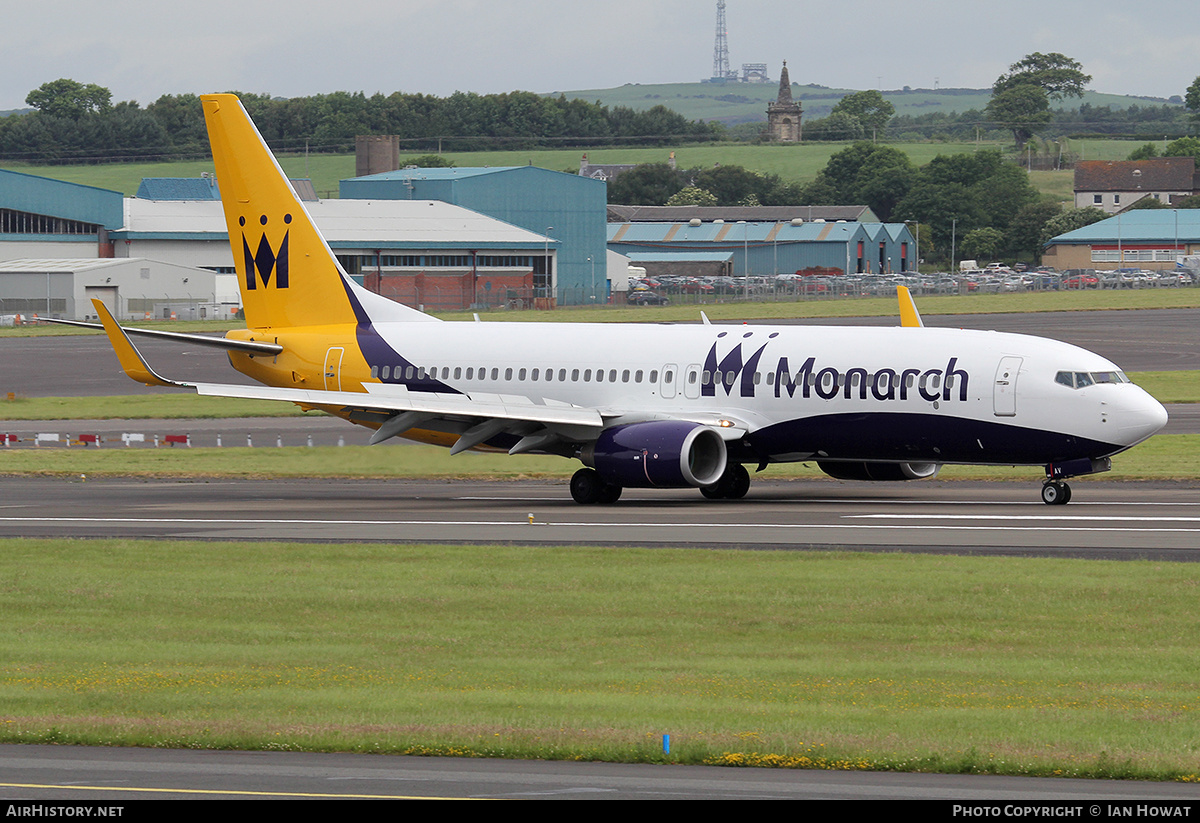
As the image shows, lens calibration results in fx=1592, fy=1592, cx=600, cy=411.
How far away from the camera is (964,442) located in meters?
34.3

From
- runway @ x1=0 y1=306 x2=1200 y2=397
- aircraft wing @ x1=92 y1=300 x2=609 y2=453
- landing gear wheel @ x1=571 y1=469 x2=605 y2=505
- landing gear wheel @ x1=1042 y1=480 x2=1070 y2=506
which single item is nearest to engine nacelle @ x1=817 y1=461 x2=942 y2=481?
landing gear wheel @ x1=1042 y1=480 x2=1070 y2=506

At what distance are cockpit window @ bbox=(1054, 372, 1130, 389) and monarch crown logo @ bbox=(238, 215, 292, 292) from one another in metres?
20.3

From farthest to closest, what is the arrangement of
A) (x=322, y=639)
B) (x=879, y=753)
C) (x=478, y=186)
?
(x=478, y=186) < (x=322, y=639) < (x=879, y=753)

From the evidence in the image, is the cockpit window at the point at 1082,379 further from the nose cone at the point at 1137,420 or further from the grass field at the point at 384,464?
the grass field at the point at 384,464

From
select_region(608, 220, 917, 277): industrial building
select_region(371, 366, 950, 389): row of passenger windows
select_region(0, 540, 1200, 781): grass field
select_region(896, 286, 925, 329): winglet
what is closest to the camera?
select_region(0, 540, 1200, 781): grass field

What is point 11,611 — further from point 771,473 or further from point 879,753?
point 771,473

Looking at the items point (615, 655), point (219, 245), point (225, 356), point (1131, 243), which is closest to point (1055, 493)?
point (615, 655)

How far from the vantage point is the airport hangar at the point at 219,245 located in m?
132

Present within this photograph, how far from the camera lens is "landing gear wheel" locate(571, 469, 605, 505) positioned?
36812 mm

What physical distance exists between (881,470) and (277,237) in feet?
56.2

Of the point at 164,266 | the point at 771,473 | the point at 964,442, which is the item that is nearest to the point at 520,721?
the point at 964,442

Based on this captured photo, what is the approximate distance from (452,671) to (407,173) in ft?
501

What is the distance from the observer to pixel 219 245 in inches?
5507

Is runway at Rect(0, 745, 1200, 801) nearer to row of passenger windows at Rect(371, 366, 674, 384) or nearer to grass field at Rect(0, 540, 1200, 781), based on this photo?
grass field at Rect(0, 540, 1200, 781)
